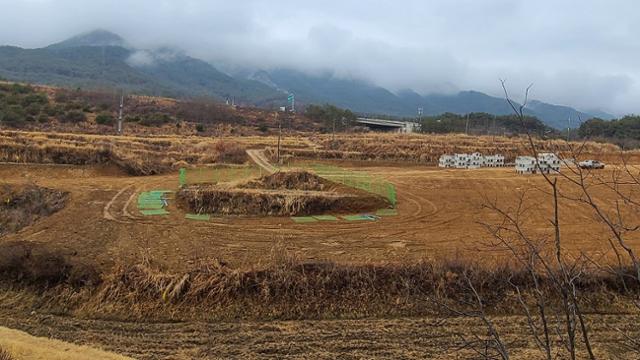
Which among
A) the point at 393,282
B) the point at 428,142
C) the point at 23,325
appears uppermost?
the point at 428,142

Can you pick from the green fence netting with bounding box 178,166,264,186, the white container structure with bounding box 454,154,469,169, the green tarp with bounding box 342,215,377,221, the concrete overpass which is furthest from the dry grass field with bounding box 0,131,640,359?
the concrete overpass

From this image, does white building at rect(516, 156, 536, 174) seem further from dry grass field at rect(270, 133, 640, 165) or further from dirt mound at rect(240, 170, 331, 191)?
dirt mound at rect(240, 170, 331, 191)

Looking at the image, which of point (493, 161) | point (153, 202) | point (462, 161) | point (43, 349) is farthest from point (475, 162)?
point (43, 349)

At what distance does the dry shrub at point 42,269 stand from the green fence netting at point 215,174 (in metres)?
10.3

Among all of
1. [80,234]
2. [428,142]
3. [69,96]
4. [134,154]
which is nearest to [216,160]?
[134,154]

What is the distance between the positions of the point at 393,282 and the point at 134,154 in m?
23.7

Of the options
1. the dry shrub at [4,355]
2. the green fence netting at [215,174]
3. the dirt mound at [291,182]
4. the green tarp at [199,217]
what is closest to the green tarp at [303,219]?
the dirt mound at [291,182]

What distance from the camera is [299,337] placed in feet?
35.2

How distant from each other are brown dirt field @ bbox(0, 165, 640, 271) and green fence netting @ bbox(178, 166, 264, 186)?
248 centimetres

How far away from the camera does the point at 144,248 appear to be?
1438 cm

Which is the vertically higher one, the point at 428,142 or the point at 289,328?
the point at 428,142

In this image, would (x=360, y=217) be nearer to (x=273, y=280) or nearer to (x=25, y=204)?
(x=273, y=280)

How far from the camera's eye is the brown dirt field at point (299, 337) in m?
10.1

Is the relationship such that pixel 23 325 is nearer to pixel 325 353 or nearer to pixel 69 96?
pixel 325 353
